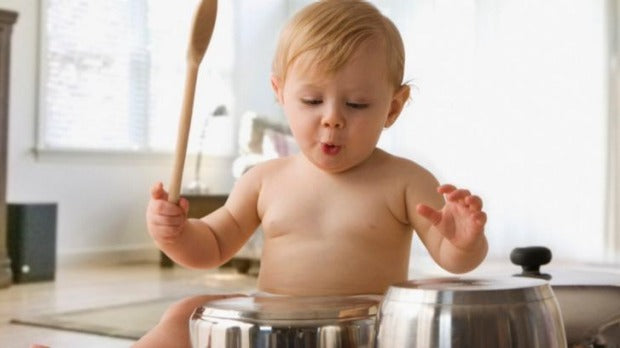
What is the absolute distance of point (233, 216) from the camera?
Answer: 1095mm

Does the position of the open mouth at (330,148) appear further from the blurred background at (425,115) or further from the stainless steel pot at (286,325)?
the blurred background at (425,115)

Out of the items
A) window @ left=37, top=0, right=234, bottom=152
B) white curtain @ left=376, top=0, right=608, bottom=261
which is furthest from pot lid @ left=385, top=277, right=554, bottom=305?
white curtain @ left=376, top=0, right=608, bottom=261

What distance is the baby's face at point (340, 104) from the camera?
37.8 inches

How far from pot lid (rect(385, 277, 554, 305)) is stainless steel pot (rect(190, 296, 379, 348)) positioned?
2.2 inches

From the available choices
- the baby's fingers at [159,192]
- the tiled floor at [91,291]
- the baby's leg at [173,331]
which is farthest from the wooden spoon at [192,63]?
the tiled floor at [91,291]

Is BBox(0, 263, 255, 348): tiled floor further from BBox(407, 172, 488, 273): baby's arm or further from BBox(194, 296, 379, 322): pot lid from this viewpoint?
BBox(194, 296, 379, 322): pot lid

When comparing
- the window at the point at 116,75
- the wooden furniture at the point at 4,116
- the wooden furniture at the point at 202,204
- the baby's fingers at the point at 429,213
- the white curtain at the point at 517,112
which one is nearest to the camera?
the baby's fingers at the point at 429,213

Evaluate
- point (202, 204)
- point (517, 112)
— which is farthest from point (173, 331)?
point (517, 112)

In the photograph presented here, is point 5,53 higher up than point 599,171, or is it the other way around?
point 5,53

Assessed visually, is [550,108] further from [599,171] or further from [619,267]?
[619,267]

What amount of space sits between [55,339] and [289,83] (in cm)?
125

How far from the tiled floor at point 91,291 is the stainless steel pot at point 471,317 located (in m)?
1.39

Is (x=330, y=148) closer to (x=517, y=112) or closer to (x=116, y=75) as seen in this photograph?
(x=116, y=75)

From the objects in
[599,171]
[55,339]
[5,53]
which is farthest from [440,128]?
[55,339]
